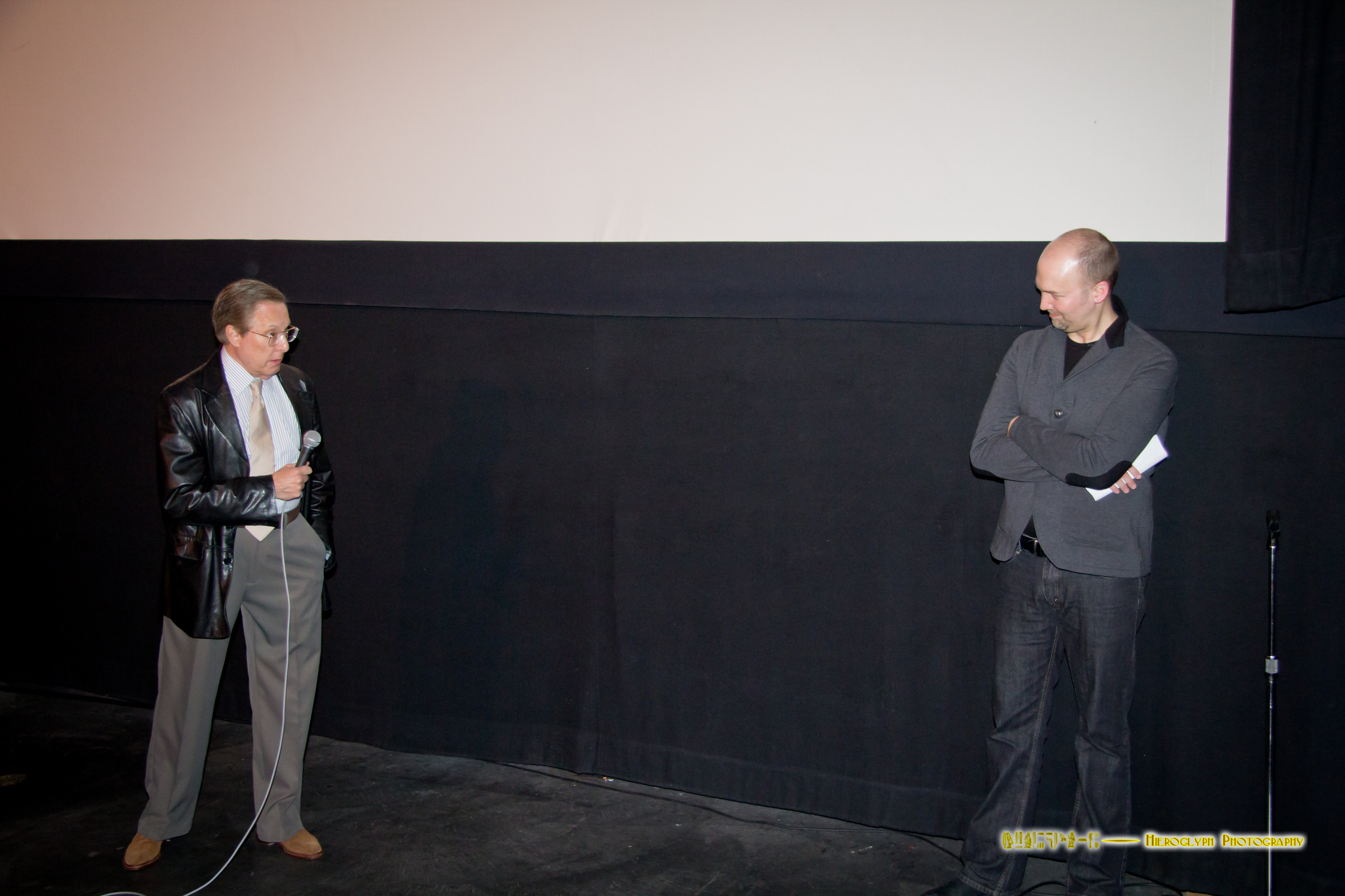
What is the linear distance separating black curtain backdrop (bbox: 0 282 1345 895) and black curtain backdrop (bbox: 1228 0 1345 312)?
8.9 inches

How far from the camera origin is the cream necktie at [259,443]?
2.76 m

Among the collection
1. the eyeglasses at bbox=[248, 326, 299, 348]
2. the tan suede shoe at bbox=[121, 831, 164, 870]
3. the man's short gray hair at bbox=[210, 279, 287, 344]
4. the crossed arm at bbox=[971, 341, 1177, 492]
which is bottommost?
the tan suede shoe at bbox=[121, 831, 164, 870]

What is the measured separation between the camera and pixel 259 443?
2.77 m

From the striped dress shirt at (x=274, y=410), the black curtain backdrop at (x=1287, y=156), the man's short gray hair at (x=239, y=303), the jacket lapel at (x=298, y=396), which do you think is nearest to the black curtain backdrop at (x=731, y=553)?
the black curtain backdrop at (x=1287, y=156)

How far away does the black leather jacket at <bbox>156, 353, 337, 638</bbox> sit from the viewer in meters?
2.63

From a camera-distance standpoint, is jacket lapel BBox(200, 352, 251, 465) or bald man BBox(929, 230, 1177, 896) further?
jacket lapel BBox(200, 352, 251, 465)

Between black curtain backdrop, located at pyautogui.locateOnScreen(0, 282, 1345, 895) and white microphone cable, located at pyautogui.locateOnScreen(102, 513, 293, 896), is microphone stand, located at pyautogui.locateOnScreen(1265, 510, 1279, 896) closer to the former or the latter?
black curtain backdrop, located at pyautogui.locateOnScreen(0, 282, 1345, 895)

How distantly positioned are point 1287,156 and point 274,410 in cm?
282

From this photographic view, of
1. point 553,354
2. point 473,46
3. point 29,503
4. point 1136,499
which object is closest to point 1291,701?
point 1136,499

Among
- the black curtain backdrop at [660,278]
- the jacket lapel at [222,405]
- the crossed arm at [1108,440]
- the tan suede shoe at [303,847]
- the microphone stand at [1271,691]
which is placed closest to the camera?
the crossed arm at [1108,440]

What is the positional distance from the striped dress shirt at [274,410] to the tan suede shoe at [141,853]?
106 centimetres

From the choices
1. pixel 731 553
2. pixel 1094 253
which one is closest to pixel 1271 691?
pixel 1094 253

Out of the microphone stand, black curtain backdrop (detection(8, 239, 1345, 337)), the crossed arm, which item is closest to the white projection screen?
black curtain backdrop (detection(8, 239, 1345, 337))

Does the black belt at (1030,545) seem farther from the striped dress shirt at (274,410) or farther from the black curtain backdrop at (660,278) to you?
the striped dress shirt at (274,410)
